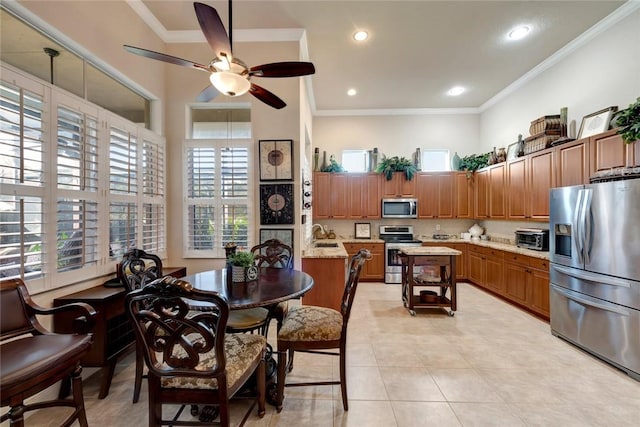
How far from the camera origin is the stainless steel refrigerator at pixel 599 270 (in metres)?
2.29

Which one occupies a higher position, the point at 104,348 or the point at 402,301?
the point at 104,348

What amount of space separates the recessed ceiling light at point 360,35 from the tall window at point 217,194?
71.7 inches

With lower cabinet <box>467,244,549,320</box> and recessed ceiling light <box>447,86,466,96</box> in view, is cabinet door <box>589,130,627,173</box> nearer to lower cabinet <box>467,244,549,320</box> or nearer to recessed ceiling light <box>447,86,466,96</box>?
lower cabinet <box>467,244,549,320</box>

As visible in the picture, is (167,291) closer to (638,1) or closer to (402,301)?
(402,301)

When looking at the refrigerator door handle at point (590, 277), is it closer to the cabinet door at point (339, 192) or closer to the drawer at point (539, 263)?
the drawer at point (539, 263)

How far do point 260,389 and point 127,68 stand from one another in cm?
326

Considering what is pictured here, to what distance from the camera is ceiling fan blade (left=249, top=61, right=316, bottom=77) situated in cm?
214

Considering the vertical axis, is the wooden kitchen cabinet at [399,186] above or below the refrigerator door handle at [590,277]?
above

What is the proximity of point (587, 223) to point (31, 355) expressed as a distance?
426 centimetres

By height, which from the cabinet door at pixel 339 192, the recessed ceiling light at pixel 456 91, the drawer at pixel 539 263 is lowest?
the drawer at pixel 539 263

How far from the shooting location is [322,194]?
225 inches

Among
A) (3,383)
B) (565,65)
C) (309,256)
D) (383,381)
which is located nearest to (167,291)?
(3,383)

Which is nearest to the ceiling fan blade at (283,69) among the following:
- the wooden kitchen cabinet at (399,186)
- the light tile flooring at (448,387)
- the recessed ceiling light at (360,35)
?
the recessed ceiling light at (360,35)

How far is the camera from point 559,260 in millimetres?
2971
